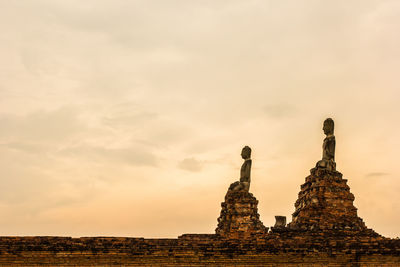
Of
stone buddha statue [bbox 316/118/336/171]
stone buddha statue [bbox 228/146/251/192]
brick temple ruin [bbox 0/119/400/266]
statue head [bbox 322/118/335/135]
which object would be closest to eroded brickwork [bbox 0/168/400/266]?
brick temple ruin [bbox 0/119/400/266]

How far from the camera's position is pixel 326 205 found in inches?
885

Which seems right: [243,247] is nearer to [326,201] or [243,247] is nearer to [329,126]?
[326,201]

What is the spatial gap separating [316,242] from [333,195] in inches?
163

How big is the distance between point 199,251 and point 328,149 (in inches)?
319

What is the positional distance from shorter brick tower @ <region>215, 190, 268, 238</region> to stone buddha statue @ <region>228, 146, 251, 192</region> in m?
0.23

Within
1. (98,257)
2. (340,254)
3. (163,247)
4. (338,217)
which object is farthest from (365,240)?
(98,257)

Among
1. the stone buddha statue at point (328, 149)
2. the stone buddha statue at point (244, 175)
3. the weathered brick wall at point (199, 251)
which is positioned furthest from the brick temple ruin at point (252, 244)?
Answer: the stone buddha statue at point (328, 149)

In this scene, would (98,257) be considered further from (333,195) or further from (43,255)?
(333,195)

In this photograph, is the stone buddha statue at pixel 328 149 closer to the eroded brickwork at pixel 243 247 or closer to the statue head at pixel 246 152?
the eroded brickwork at pixel 243 247

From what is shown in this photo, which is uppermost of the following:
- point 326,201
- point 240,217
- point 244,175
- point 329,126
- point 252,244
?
point 329,126

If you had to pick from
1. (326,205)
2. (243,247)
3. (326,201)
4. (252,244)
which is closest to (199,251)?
(243,247)

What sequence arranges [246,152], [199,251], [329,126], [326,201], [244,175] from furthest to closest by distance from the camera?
[246,152] → [329,126] → [244,175] → [326,201] → [199,251]

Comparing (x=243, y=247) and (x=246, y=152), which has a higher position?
(x=246, y=152)

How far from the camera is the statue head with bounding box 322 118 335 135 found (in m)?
24.4
